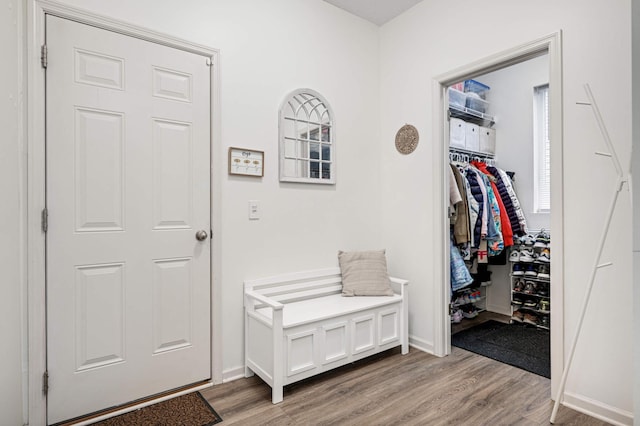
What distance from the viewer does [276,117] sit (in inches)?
102

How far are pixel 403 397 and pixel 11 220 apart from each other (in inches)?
89.4

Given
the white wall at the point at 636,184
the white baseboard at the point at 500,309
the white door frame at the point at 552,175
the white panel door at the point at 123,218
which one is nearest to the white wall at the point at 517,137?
the white baseboard at the point at 500,309

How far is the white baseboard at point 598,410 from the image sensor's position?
186 centimetres

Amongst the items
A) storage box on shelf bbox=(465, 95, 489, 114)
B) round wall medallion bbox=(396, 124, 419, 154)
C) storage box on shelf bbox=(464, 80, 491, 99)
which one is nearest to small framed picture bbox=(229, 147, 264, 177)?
round wall medallion bbox=(396, 124, 419, 154)

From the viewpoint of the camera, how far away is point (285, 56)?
8.73 ft

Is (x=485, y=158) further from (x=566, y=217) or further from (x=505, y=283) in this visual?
(x=566, y=217)

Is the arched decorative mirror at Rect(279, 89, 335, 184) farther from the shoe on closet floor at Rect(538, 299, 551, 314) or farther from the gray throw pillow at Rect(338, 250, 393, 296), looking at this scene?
the shoe on closet floor at Rect(538, 299, 551, 314)

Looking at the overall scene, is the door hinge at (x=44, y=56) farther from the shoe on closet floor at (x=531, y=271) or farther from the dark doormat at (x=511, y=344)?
the shoe on closet floor at (x=531, y=271)

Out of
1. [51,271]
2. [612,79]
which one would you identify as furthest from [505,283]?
[51,271]

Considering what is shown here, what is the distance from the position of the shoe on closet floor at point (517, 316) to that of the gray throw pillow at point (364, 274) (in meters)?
1.60

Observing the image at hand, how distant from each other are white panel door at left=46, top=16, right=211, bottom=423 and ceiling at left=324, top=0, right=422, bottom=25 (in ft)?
4.56

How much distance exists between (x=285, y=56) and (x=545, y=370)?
2897 millimetres

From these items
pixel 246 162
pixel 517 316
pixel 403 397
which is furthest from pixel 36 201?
pixel 517 316

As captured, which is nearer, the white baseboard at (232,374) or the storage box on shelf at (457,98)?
A: the white baseboard at (232,374)
